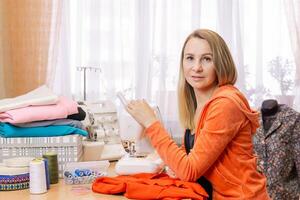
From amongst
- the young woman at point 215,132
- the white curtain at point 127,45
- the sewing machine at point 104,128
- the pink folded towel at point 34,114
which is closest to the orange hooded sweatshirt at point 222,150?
the young woman at point 215,132

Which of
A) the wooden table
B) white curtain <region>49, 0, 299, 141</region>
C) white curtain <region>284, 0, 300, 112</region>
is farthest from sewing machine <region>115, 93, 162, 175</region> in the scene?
white curtain <region>284, 0, 300, 112</region>

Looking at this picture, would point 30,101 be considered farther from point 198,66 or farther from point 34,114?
point 198,66

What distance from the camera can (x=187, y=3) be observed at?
289cm

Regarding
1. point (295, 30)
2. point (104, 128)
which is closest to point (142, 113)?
point (104, 128)

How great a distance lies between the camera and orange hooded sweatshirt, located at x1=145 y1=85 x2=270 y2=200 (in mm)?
1396

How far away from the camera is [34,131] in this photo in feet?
5.11

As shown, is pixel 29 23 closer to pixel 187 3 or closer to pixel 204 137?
pixel 187 3

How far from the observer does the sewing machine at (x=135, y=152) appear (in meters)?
1.50

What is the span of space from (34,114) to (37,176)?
0.84 ft

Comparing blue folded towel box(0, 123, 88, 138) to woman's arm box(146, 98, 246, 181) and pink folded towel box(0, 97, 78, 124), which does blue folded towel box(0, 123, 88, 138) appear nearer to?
pink folded towel box(0, 97, 78, 124)

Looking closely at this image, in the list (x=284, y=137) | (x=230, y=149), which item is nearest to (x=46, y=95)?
(x=230, y=149)

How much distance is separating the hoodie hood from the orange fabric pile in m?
0.30

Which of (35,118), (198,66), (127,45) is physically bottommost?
(35,118)

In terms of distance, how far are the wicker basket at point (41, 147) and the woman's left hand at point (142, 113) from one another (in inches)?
9.5
